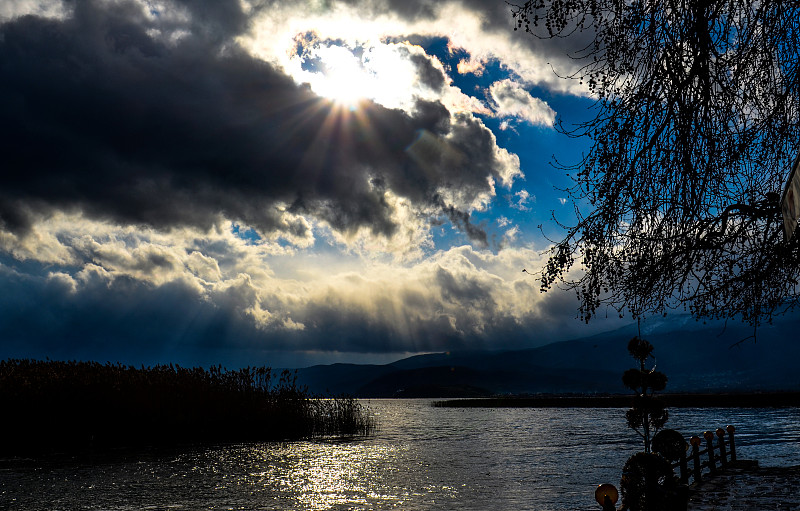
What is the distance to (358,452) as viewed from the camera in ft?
118

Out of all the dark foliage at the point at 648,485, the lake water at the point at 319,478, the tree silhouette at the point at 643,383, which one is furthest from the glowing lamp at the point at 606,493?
the lake water at the point at 319,478

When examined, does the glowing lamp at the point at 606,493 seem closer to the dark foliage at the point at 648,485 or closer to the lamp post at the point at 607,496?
the lamp post at the point at 607,496

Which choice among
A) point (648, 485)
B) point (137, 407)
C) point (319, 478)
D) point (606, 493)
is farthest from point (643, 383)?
point (137, 407)

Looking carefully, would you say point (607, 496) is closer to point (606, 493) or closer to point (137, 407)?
point (606, 493)

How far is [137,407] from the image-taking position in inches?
1297

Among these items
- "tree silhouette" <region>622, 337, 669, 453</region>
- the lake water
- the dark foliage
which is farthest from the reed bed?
the dark foliage

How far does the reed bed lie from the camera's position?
29.8 meters

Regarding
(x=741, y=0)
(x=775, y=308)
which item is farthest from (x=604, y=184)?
(x=775, y=308)

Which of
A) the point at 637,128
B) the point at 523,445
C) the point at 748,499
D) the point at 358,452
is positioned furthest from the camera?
the point at 523,445

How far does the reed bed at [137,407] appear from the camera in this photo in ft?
97.9

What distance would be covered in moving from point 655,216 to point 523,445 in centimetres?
4040

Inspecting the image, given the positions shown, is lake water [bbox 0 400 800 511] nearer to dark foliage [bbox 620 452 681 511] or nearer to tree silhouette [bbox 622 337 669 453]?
tree silhouette [bbox 622 337 669 453]

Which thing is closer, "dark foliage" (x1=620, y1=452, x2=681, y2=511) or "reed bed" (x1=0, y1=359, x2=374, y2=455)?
"dark foliage" (x1=620, y1=452, x2=681, y2=511)

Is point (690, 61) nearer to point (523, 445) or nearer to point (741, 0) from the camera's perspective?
point (741, 0)
